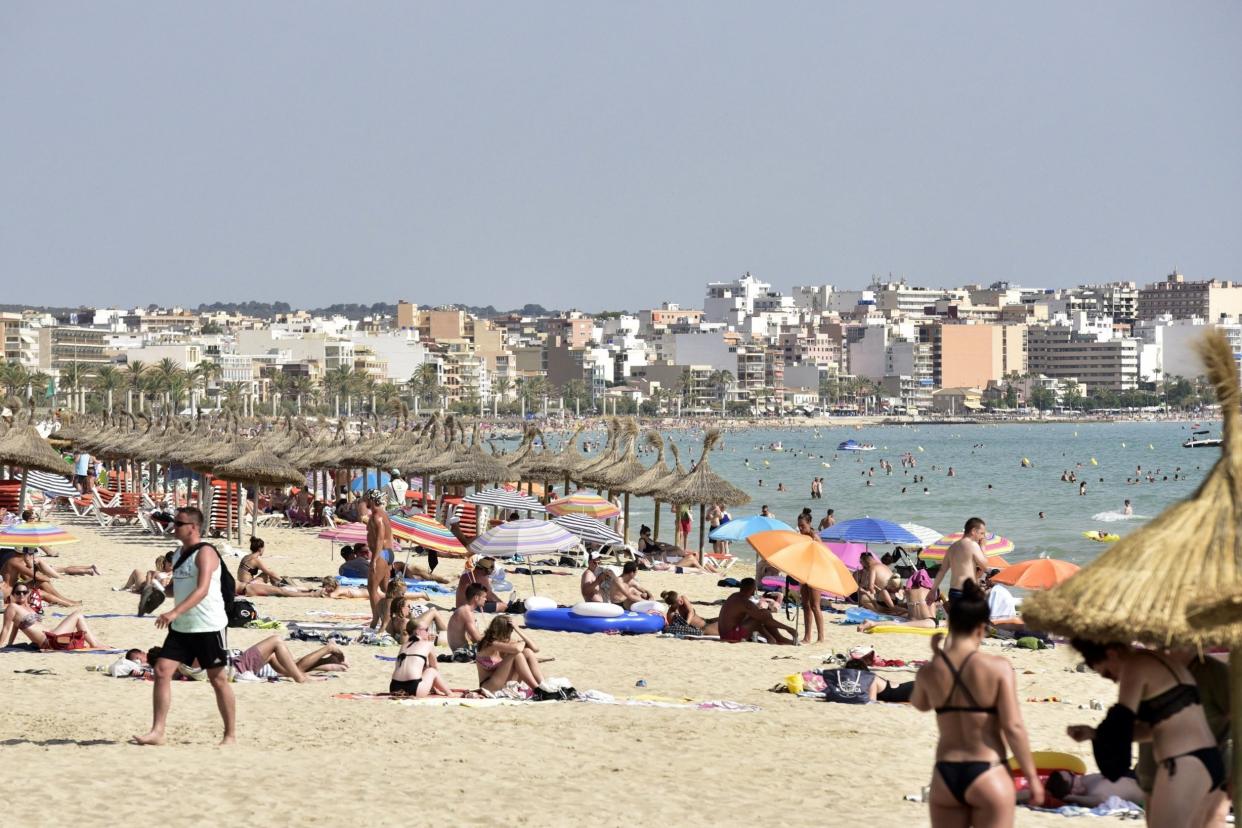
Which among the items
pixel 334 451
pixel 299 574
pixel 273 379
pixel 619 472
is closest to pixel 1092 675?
pixel 299 574

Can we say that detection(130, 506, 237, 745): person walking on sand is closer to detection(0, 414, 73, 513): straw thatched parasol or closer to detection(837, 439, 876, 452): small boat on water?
detection(0, 414, 73, 513): straw thatched parasol

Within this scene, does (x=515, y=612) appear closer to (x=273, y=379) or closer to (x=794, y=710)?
(x=794, y=710)

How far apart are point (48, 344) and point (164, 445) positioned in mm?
125654

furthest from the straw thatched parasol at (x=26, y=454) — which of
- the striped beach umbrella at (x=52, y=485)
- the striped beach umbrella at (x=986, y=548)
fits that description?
the striped beach umbrella at (x=986, y=548)

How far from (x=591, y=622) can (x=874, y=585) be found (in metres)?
3.54

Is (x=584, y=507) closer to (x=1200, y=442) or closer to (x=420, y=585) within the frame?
(x=420, y=585)

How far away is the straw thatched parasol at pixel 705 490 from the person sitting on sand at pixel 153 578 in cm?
944

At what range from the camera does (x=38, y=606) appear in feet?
42.1

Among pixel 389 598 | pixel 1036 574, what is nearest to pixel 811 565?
Result: pixel 1036 574

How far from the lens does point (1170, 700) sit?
4852 millimetres

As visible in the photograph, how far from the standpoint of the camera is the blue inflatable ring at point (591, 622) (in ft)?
47.5

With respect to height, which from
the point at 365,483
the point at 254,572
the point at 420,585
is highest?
the point at 365,483

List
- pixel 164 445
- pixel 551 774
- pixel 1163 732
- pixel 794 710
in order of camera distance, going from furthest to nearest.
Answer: pixel 164 445, pixel 794 710, pixel 551 774, pixel 1163 732

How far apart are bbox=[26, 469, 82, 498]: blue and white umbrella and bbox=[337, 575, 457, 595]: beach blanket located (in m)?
10.6
